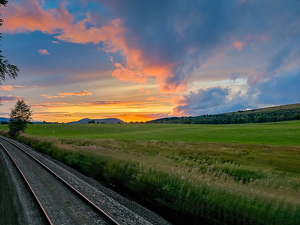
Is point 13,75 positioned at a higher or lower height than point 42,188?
higher

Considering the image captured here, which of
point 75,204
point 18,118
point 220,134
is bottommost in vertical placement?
point 75,204

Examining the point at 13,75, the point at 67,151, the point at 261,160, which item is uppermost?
the point at 13,75

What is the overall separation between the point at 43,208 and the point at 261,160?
19.9 meters

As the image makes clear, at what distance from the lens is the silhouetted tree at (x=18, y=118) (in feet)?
147

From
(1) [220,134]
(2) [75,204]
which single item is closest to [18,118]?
(2) [75,204]

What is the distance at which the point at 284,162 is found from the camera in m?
17.2

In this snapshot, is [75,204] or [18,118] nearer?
[75,204]

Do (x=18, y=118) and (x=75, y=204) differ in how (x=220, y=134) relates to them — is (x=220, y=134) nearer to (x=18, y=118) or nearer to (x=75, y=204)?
(x=75, y=204)

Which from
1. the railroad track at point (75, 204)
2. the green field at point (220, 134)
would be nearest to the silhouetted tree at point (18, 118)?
the green field at point (220, 134)

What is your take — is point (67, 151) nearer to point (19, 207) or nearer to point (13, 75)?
point (13, 75)

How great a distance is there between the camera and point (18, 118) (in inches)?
1785

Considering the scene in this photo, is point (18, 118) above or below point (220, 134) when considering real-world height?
above

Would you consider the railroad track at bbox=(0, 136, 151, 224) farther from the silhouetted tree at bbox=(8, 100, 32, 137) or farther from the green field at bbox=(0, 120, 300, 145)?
the silhouetted tree at bbox=(8, 100, 32, 137)

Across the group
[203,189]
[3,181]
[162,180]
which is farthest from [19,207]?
[203,189]
